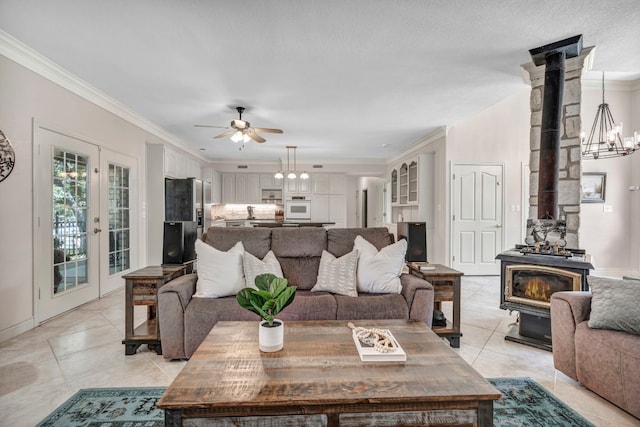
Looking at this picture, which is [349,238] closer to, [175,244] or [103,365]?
[175,244]

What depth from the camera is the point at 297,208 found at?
8.60 m

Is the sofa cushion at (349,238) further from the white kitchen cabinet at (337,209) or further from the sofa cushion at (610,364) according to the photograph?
the white kitchen cabinet at (337,209)

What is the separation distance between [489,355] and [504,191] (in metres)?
3.72

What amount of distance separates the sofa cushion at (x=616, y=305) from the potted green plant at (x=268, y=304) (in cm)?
183

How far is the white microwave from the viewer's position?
8.57 metres

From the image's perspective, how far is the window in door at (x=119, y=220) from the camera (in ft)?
13.7

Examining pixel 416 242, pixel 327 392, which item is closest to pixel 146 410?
pixel 327 392

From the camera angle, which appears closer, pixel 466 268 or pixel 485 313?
pixel 485 313

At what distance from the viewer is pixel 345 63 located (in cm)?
301

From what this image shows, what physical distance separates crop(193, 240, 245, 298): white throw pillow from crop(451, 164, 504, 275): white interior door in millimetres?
4049

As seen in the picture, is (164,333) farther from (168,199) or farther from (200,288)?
(168,199)

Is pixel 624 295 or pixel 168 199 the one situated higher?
pixel 168 199

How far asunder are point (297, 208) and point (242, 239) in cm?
579

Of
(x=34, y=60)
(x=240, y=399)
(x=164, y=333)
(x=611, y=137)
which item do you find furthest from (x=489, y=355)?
(x=34, y=60)
